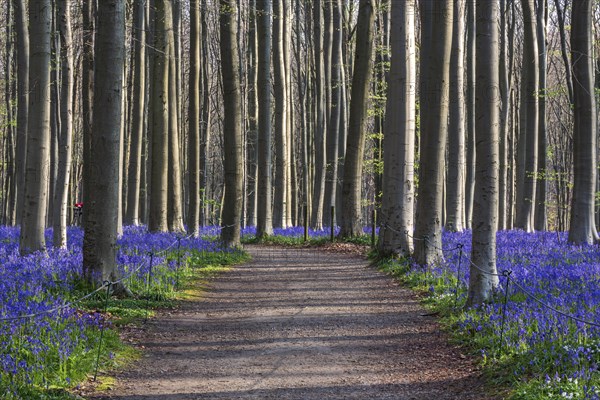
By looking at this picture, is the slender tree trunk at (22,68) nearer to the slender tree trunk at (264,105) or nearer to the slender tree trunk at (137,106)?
the slender tree trunk at (137,106)

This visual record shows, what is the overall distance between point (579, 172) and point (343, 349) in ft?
32.0

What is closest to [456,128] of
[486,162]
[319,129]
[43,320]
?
[486,162]

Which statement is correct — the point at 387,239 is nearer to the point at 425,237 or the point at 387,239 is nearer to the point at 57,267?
the point at 425,237

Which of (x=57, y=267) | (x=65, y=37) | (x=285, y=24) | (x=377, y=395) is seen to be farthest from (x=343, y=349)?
(x=285, y=24)

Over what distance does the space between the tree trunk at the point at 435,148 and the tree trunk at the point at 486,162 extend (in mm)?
4084

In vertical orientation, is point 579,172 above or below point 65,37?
below

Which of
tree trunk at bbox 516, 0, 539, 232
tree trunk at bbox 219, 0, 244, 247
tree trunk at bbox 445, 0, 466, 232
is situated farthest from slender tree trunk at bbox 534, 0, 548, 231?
tree trunk at bbox 219, 0, 244, 247

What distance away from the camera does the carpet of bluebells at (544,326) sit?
5750 millimetres

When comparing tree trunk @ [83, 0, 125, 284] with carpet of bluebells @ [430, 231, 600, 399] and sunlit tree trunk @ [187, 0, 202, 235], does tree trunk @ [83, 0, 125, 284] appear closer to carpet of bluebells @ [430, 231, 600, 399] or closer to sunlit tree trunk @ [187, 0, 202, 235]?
carpet of bluebells @ [430, 231, 600, 399]

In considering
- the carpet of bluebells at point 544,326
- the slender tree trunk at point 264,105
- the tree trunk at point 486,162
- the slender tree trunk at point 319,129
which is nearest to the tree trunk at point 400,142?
the carpet of bluebells at point 544,326

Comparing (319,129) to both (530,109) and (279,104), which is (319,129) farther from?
(530,109)

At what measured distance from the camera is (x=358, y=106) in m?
20.7

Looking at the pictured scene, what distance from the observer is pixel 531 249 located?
14727 mm

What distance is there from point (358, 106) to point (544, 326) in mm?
14318
